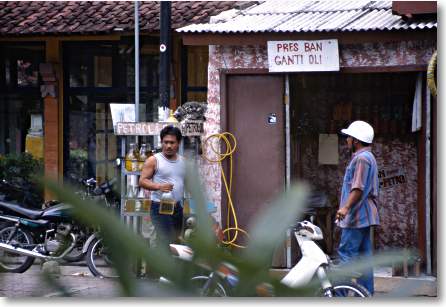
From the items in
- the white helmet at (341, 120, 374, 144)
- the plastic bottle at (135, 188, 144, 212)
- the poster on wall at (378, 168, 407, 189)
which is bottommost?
the plastic bottle at (135, 188, 144, 212)

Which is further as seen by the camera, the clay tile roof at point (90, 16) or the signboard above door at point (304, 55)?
the clay tile roof at point (90, 16)

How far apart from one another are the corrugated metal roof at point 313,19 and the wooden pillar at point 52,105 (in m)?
2.95

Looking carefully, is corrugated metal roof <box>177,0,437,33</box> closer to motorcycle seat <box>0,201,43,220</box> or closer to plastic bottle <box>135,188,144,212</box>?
plastic bottle <box>135,188,144,212</box>

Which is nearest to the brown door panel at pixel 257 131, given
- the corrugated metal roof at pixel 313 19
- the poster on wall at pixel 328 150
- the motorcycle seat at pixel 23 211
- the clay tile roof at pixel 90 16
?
the corrugated metal roof at pixel 313 19

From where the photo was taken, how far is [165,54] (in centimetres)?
852

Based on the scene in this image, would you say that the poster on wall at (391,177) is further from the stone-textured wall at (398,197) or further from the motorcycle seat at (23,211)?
the motorcycle seat at (23,211)

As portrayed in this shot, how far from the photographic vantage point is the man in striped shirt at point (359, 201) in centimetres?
653

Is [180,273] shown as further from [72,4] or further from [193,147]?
[72,4]

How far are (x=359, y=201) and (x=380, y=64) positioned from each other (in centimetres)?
182

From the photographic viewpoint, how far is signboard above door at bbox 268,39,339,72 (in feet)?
26.1

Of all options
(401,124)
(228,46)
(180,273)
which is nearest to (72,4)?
(228,46)

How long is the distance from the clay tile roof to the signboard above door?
191 cm

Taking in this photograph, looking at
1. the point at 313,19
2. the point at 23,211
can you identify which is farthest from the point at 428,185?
the point at 23,211

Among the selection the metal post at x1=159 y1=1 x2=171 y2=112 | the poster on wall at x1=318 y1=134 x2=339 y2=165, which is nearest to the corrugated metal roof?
the metal post at x1=159 y1=1 x2=171 y2=112
